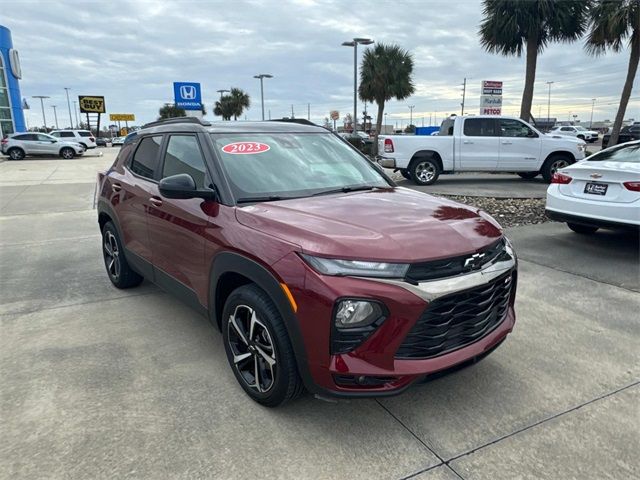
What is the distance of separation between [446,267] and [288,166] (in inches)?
60.6

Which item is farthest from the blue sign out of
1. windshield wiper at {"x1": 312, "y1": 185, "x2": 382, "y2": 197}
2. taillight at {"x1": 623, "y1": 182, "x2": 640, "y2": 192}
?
windshield wiper at {"x1": 312, "y1": 185, "x2": 382, "y2": 197}

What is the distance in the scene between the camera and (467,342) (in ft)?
8.40

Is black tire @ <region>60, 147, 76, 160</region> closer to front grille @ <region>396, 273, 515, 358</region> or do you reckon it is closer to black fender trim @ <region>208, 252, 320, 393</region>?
black fender trim @ <region>208, 252, 320, 393</region>

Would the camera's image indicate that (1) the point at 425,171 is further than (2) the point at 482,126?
Yes

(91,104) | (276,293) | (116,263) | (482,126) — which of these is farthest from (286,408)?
(91,104)

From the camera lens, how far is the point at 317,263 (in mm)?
2320

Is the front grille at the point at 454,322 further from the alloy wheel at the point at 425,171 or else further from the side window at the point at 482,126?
the side window at the point at 482,126

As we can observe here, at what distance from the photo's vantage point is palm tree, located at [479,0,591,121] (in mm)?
17641

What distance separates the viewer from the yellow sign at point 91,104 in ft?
217

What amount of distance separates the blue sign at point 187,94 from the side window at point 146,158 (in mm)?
17869

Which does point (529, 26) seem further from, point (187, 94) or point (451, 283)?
point (451, 283)

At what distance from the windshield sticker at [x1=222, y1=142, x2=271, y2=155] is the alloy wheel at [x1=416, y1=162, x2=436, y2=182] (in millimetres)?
9862

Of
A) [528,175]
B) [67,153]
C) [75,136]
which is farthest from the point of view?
[75,136]

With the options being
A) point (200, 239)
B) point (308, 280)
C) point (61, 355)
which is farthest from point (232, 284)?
point (61, 355)
